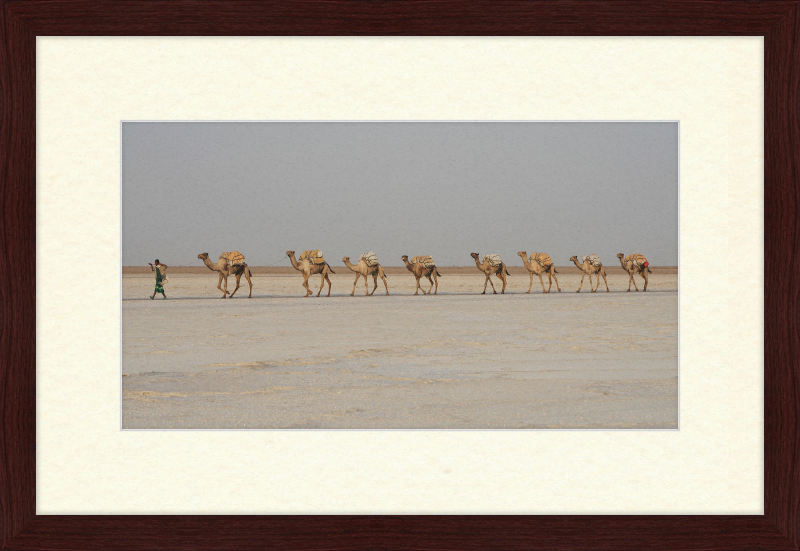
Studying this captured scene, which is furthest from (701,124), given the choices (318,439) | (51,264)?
(51,264)

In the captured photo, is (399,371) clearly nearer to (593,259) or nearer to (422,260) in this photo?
(422,260)

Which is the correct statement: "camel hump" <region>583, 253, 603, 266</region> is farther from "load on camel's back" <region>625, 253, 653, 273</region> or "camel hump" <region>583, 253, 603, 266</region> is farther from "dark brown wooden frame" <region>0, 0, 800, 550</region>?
"dark brown wooden frame" <region>0, 0, 800, 550</region>

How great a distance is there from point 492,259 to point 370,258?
121 inches

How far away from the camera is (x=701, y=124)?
12.3ft

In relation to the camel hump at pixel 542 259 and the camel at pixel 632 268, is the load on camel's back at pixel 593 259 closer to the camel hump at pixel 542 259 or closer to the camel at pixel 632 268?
the camel at pixel 632 268

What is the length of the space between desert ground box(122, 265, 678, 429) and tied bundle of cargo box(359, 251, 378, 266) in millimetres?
5084

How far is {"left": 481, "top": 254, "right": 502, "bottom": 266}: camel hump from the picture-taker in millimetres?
16609
